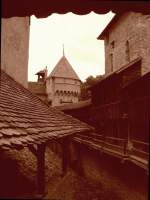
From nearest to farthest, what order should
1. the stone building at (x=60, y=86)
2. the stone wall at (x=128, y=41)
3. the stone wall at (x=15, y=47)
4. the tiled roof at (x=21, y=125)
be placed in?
the tiled roof at (x=21, y=125), the stone wall at (x=15, y=47), the stone wall at (x=128, y=41), the stone building at (x=60, y=86)

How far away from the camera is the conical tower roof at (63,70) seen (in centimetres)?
6162

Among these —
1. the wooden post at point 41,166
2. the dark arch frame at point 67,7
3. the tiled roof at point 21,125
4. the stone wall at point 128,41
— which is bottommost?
the wooden post at point 41,166

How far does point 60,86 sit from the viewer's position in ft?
201

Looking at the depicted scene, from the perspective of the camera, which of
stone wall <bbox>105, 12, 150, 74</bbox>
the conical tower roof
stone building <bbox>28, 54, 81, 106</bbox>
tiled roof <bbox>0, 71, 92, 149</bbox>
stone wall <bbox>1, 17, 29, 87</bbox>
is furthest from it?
the conical tower roof

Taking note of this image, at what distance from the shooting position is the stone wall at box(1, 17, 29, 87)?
13.1m

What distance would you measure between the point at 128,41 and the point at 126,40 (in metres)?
0.49

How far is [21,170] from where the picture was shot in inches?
402

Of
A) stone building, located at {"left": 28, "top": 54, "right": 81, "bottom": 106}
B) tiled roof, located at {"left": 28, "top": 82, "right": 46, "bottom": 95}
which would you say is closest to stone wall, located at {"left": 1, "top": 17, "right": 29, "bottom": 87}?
stone building, located at {"left": 28, "top": 54, "right": 81, "bottom": 106}

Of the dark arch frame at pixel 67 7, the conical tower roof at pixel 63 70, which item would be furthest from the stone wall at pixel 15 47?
the conical tower roof at pixel 63 70

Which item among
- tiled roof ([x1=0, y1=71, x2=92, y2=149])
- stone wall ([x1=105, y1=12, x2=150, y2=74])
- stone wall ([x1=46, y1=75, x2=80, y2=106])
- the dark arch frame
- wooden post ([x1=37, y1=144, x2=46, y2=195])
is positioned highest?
stone wall ([x1=105, y1=12, x2=150, y2=74])

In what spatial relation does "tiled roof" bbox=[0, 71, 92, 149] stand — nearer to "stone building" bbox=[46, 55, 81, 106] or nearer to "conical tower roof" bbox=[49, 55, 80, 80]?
"stone building" bbox=[46, 55, 81, 106]

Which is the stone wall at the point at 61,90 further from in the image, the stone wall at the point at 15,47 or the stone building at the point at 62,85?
the stone wall at the point at 15,47

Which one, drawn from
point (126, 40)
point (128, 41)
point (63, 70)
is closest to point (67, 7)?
point (128, 41)

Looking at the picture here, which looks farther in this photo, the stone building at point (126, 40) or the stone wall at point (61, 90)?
the stone wall at point (61, 90)
